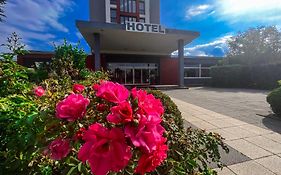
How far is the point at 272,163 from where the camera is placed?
323cm

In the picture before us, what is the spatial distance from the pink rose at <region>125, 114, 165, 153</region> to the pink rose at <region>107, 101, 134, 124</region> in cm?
3

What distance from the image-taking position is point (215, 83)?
2222cm

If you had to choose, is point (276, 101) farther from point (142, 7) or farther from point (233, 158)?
point (142, 7)

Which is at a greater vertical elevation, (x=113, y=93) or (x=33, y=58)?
(x=33, y=58)

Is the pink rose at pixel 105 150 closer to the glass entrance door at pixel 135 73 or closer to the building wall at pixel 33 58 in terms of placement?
the building wall at pixel 33 58

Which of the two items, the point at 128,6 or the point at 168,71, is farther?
the point at 128,6

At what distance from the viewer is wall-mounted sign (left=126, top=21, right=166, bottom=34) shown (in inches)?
554

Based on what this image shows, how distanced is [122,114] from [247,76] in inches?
870

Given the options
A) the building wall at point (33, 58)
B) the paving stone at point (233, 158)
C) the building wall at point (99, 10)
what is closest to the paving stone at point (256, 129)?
the paving stone at point (233, 158)

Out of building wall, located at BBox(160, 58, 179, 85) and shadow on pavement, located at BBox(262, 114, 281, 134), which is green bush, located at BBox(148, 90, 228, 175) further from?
building wall, located at BBox(160, 58, 179, 85)

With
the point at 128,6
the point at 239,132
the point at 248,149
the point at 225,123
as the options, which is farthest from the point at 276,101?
the point at 128,6

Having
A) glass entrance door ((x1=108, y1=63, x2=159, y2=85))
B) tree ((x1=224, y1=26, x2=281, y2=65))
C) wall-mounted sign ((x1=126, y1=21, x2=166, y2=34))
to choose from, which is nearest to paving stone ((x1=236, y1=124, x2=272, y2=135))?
wall-mounted sign ((x1=126, y1=21, x2=166, y2=34))

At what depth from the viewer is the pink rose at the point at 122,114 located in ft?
2.35

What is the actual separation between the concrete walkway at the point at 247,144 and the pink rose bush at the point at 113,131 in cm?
278
